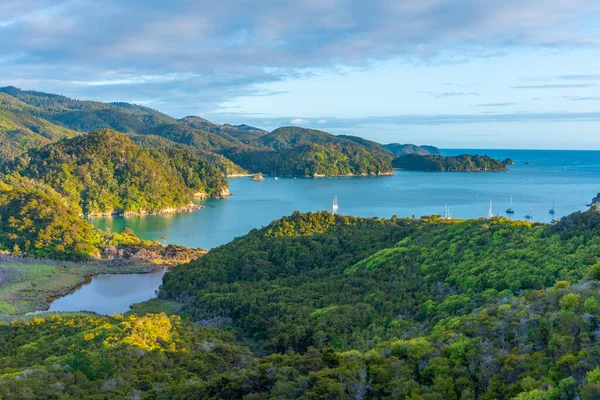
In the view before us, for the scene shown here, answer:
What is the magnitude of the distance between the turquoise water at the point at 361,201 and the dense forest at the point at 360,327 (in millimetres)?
32537

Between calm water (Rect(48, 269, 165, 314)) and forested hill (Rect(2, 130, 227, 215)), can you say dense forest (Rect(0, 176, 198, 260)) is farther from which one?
forested hill (Rect(2, 130, 227, 215))

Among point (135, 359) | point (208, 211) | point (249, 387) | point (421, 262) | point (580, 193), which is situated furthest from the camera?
point (580, 193)

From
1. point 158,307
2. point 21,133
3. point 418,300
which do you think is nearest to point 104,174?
point 158,307

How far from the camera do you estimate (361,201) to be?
347ft

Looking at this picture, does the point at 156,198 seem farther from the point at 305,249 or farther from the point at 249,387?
the point at 249,387

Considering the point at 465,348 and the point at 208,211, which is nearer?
the point at 465,348

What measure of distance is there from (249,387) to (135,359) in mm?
6393

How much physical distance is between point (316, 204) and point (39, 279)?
62474 millimetres

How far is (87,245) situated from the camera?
51375 mm

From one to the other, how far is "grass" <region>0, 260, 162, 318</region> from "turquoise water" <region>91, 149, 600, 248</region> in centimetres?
1746

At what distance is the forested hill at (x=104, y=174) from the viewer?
90375 millimetres

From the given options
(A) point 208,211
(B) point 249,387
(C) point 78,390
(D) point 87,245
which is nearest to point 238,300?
(C) point 78,390

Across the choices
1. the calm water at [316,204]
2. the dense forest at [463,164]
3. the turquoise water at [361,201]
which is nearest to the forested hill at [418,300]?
the calm water at [316,204]

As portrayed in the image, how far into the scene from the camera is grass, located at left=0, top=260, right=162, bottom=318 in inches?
1449
